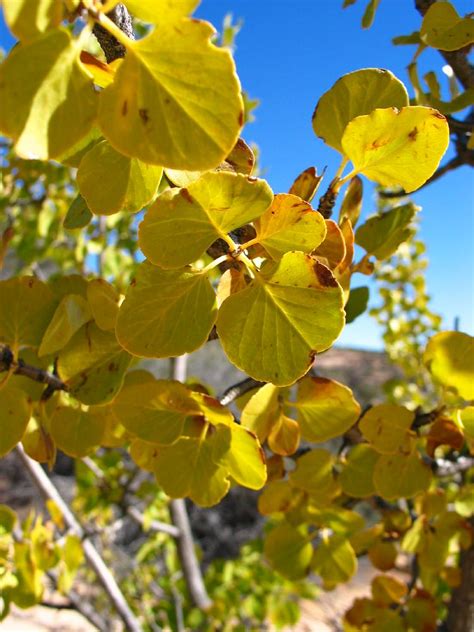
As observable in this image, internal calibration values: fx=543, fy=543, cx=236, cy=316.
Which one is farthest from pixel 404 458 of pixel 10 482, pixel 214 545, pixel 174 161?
pixel 10 482

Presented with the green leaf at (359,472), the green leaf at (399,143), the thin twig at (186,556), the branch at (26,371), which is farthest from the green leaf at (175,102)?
the thin twig at (186,556)

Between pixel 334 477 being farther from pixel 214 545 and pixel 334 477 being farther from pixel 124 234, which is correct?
pixel 214 545

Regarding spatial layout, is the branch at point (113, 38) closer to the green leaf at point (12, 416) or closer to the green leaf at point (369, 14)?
the green leaf at point (12, 416)

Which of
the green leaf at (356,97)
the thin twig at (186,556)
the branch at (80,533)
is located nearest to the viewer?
the green leaf at (356,97)

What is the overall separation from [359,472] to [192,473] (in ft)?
0.55

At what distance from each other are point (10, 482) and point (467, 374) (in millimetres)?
4004

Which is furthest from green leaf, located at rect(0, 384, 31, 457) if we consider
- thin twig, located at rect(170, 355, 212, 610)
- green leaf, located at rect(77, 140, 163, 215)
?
thin twig, located at rect(170, 355, 212, 610)

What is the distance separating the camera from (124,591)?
1900 millimetres

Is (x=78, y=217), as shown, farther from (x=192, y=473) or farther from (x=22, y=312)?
(x=192, y=473)

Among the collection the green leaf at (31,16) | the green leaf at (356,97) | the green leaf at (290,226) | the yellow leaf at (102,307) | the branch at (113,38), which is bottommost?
the yellow leaf at (102,307)

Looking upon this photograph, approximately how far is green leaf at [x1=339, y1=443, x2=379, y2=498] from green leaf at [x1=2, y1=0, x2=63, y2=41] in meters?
0.39

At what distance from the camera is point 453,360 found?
1.31 feet

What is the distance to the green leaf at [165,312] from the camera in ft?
0.90

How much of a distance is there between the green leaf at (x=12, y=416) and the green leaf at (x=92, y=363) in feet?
0.10
